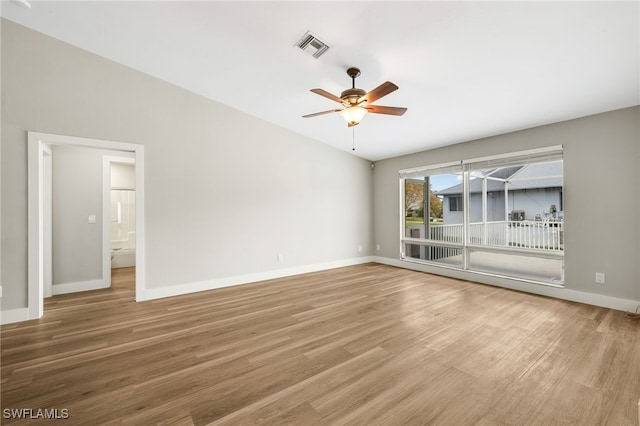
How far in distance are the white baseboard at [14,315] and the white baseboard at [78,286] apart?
1104mm

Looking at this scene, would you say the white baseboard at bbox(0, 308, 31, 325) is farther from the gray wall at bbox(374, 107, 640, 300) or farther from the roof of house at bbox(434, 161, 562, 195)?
the gray wall at bbox(374, 107, 640, 300)

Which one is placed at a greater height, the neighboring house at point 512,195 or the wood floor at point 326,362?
the neighboring house at point 512,195

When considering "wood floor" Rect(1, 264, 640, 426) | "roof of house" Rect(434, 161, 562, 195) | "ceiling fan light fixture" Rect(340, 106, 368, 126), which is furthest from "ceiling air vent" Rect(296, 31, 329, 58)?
"roof of house" Rect(434, 161, 562, 195)

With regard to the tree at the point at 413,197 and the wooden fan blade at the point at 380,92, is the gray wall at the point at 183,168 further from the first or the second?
the wooden fan blade at the point at 380,92

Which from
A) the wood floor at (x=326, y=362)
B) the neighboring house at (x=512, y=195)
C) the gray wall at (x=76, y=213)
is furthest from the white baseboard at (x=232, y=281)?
the neighboring house at (x=512, y=195)

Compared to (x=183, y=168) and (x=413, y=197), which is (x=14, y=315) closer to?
(x=183, y=168)

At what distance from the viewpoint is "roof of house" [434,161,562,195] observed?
14.7ft

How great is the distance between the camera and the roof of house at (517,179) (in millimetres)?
4488

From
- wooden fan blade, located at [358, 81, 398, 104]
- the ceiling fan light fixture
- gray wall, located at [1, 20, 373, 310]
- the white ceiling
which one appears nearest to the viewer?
the white ceiling

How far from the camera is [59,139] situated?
316 cm

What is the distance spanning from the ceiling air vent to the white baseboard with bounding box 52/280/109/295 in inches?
187

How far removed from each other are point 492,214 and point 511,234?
687mm

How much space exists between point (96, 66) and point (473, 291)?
622cm

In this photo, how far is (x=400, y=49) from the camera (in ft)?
8.58
